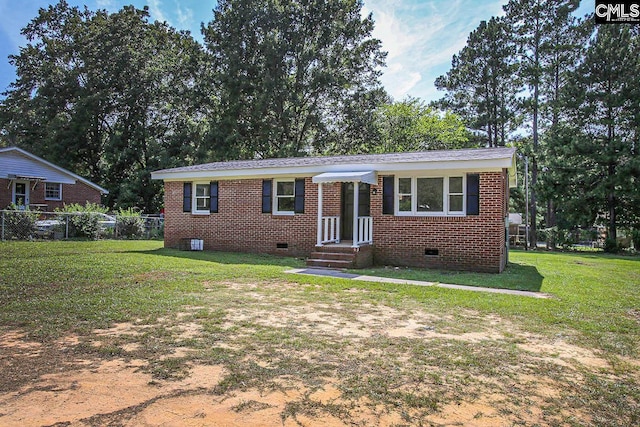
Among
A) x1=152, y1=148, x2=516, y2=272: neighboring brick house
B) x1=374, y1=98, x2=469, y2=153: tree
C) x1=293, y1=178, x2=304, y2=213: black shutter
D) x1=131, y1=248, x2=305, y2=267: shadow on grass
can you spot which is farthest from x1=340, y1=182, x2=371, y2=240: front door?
x1=374, y1=98, x2=469, y2=153: tree

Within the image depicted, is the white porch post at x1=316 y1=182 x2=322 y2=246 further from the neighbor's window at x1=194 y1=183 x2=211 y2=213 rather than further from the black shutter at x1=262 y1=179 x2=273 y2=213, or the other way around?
the neighbor's window at x1=194 y1=183 x2=211 y2=213

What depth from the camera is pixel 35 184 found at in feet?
77.8

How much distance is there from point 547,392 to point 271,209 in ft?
36.4

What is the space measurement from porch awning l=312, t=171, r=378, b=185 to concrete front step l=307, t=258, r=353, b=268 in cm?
226

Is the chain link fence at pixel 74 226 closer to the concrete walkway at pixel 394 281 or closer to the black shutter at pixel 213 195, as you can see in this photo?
the black shutter at pixel 213 195

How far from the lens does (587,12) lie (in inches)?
1044

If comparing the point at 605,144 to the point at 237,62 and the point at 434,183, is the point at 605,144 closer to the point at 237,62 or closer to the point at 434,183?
the point at 434,183

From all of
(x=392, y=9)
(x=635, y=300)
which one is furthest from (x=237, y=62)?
(x=635, y=300)

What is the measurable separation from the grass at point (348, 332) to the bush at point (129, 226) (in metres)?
11.4

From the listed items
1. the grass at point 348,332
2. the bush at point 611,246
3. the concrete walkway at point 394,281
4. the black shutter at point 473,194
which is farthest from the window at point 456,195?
the bush at point 611,246

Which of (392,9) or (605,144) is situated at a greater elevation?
(392,9)

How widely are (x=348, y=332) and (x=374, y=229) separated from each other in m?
7.36

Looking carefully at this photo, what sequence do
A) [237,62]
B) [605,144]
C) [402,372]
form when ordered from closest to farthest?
[402,372]
[605,144]
[237,62]

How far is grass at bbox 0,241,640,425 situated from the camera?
10.9ft
